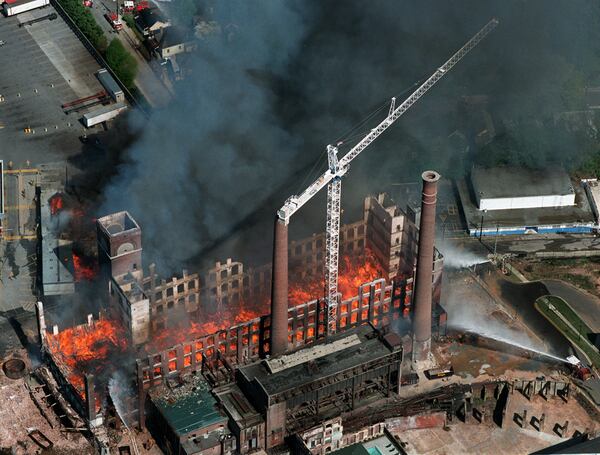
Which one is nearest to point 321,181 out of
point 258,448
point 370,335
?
point 370,335

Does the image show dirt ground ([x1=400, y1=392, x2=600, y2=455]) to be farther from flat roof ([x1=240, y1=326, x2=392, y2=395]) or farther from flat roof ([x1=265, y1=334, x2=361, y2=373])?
flat roof ([x1=265, y1=334, x2=361, y2=373])

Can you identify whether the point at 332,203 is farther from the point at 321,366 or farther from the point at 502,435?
the point at 502,435

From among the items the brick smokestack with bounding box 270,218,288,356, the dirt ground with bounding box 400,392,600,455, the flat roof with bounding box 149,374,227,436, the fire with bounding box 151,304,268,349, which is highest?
the brick smokestack with bounding box 270,218,288,356

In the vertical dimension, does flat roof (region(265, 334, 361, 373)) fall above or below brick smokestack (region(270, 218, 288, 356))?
below

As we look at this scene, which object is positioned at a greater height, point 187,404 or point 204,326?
point 204,326

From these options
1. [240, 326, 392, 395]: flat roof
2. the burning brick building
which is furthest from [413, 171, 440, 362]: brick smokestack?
[240, 326, 392, 395]: flat roof

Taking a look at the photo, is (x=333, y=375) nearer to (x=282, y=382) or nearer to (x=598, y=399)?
(x=282, y=382)

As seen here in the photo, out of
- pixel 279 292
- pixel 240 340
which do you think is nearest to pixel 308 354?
pixel 279 292
